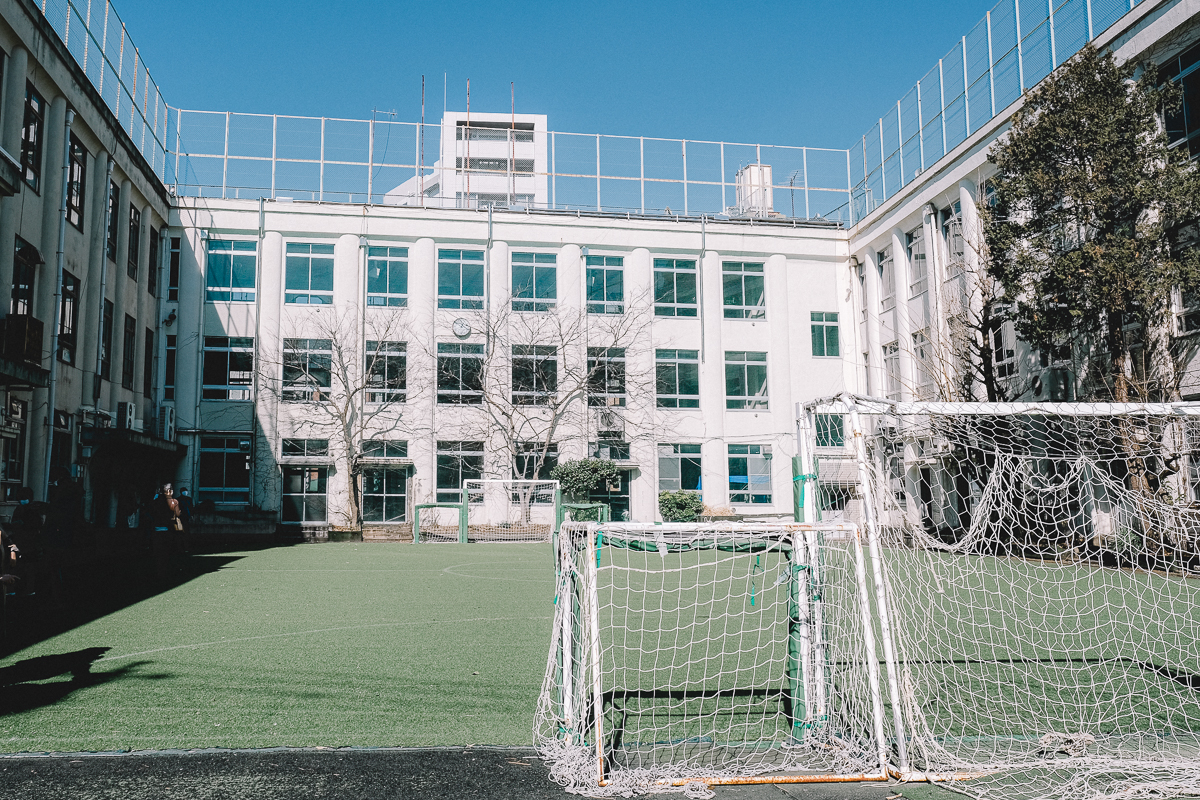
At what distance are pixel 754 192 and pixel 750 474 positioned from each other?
10.9 meters

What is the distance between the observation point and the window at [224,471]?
27.8m

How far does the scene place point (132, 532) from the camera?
2139 centimetres

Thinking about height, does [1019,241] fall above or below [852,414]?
above

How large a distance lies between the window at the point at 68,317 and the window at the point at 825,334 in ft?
72.7

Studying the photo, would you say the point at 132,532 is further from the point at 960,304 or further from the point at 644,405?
the point at 960,304

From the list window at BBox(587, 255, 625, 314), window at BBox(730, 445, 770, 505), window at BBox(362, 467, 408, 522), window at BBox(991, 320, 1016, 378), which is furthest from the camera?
window at BBox(587, 255, 625, 314)

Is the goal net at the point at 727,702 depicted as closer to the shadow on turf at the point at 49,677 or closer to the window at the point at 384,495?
the shadow on turf at the point at 49,677

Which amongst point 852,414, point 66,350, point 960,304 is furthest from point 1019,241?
point 66,350

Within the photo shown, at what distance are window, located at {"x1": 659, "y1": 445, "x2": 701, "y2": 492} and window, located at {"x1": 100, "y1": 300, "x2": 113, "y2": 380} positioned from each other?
53.0 feet

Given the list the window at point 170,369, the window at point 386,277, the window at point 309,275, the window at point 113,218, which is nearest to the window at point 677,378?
the window at point 386,277

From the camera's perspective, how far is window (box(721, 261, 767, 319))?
31547mm

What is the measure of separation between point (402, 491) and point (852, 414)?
25041mm

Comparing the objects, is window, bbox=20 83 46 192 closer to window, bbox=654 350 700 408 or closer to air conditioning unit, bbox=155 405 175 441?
air conditioning unit, bbox=155 405 175 441

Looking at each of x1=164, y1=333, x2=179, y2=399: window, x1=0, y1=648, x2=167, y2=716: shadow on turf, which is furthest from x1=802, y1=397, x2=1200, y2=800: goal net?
x1=164, y1=333, x2=179, y2=399: window
